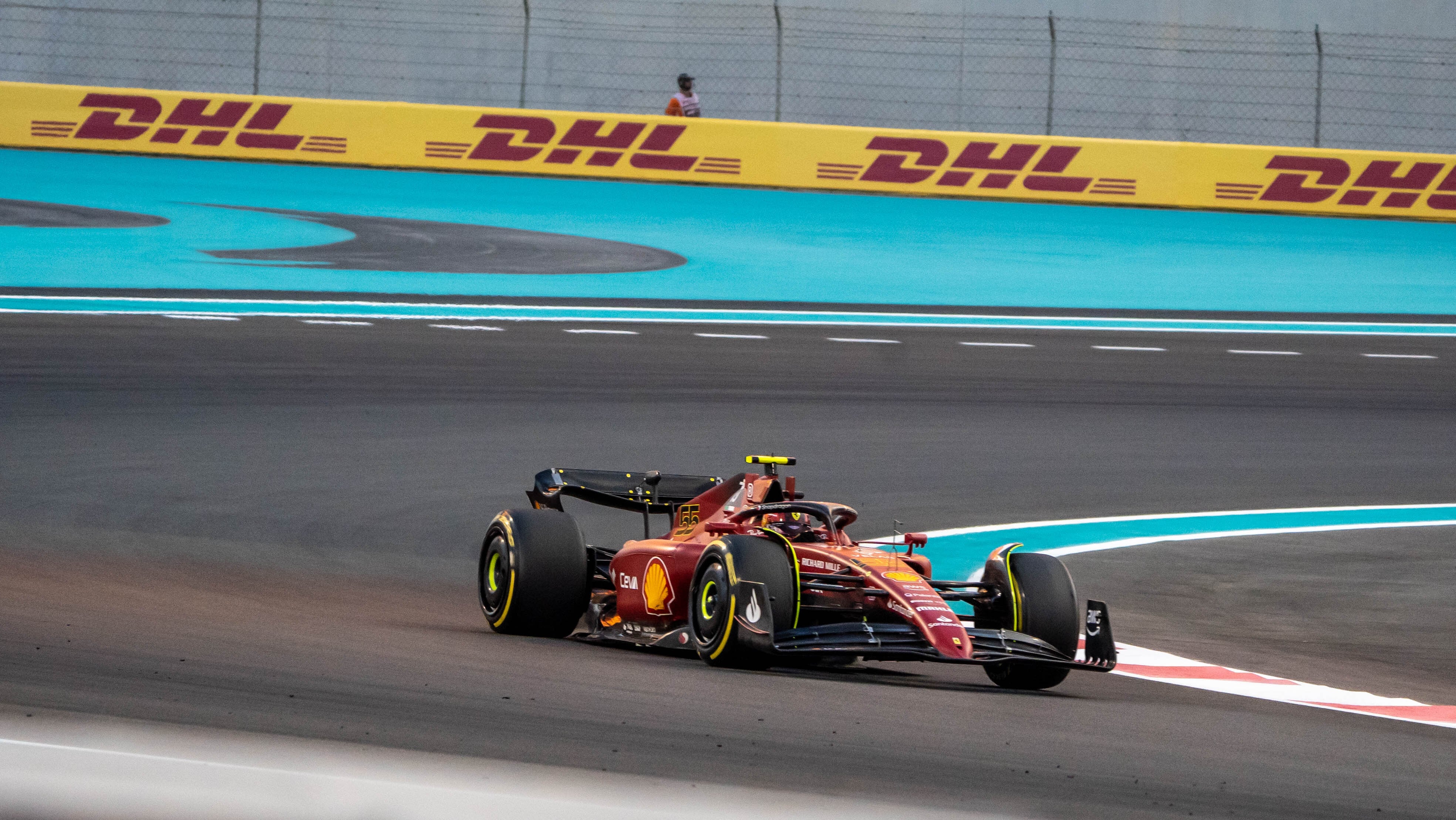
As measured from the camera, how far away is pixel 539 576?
6566mm

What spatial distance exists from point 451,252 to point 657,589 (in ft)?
46.4

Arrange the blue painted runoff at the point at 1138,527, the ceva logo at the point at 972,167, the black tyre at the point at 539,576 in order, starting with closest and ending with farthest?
the black tyre at the point at 539,576 < the blue painted runoff at the point at 1138,527 < the ceva logo at the point at 972,167

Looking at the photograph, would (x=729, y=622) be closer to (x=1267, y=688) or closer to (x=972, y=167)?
(x=1267, y=688)

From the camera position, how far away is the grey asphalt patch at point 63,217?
19.8 m

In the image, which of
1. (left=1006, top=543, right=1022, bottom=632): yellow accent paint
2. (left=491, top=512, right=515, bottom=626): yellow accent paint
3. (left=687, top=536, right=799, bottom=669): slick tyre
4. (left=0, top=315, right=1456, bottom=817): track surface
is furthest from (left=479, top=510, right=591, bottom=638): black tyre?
(left=1006, top=543, right=1022, bottom=632): yellow accent paint

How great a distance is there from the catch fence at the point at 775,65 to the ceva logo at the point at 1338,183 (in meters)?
3.89

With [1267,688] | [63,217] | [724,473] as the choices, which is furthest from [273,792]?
[63,217]

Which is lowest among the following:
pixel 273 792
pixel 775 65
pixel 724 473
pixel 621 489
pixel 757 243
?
pixel 724 473

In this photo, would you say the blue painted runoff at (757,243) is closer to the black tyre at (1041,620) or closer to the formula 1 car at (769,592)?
the formula 1 car at (769,592)

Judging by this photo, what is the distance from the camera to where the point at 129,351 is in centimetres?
1398

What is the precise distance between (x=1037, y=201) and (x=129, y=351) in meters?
14.3

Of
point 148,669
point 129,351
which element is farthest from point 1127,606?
point 129,351

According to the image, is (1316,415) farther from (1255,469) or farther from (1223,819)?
(1223,819)

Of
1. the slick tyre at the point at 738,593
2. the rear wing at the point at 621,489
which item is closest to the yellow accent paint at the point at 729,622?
the slick tyre at the point at 738,593
